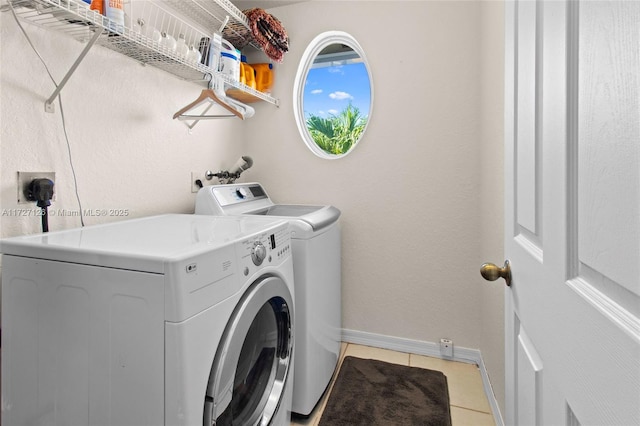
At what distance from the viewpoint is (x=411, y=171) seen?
2.15 m

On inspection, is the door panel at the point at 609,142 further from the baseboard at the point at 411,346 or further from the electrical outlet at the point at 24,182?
the baseboard at the point at 411,346

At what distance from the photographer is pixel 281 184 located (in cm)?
246

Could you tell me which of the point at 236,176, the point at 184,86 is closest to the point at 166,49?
the point at 184,86

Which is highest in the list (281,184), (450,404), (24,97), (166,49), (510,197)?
(166,49)

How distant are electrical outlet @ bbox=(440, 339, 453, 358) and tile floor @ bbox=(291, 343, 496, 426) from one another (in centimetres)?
Result: 5

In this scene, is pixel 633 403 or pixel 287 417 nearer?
pixel 633 403

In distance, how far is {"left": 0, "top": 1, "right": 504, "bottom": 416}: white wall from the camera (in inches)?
58.1

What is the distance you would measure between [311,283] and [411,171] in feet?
3.49

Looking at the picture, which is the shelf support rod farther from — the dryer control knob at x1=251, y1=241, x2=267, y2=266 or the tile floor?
the tile floor

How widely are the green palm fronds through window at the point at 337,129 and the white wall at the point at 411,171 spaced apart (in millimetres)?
364

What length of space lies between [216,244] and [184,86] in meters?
1.35

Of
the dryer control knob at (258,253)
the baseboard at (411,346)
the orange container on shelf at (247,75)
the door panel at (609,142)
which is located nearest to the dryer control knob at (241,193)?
the orange container on shelf at (247,75)

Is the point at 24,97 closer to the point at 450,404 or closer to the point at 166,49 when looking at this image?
the point at 166,49

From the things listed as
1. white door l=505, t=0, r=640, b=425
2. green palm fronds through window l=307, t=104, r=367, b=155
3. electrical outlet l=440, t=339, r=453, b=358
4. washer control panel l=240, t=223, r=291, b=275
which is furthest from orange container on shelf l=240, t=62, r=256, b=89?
electrical outlet l=440, t=339, r=453, b=358
